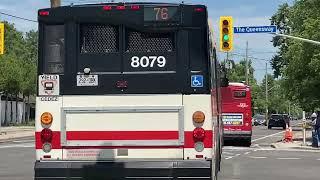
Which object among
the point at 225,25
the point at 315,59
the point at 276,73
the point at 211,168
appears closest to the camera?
the point at 211,168

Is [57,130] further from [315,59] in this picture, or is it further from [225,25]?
[315,59]

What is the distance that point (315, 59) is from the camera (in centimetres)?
3834

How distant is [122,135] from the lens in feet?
31.0

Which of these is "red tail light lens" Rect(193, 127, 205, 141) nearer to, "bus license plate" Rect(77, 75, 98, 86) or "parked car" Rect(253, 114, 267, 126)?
"bus license plate" Rect(77, 75, 98, 86)

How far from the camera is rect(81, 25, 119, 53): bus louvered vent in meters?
9.72

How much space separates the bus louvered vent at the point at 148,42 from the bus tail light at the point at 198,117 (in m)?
1.10

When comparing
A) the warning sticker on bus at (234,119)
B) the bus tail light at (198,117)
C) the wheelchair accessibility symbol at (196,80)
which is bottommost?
the warning sticker on bus at (234,119)

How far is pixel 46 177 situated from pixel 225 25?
59.3ft

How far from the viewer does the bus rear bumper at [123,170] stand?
9117 millimetres

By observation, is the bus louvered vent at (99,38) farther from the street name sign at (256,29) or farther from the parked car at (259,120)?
the parked car at (259,120)

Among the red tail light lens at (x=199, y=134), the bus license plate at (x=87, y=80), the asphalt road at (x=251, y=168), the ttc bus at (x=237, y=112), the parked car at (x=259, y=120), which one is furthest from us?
the parked car at (x=259, y=120)

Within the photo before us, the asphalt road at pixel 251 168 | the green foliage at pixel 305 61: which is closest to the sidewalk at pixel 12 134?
the asphalt road at pixel 251 168

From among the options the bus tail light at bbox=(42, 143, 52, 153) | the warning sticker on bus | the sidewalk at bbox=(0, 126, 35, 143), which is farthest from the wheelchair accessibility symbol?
the sidewalk at bbox=(0, 126, 35, 143)

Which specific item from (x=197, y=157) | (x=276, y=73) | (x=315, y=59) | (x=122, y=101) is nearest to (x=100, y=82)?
→ (x=122, y=101)
